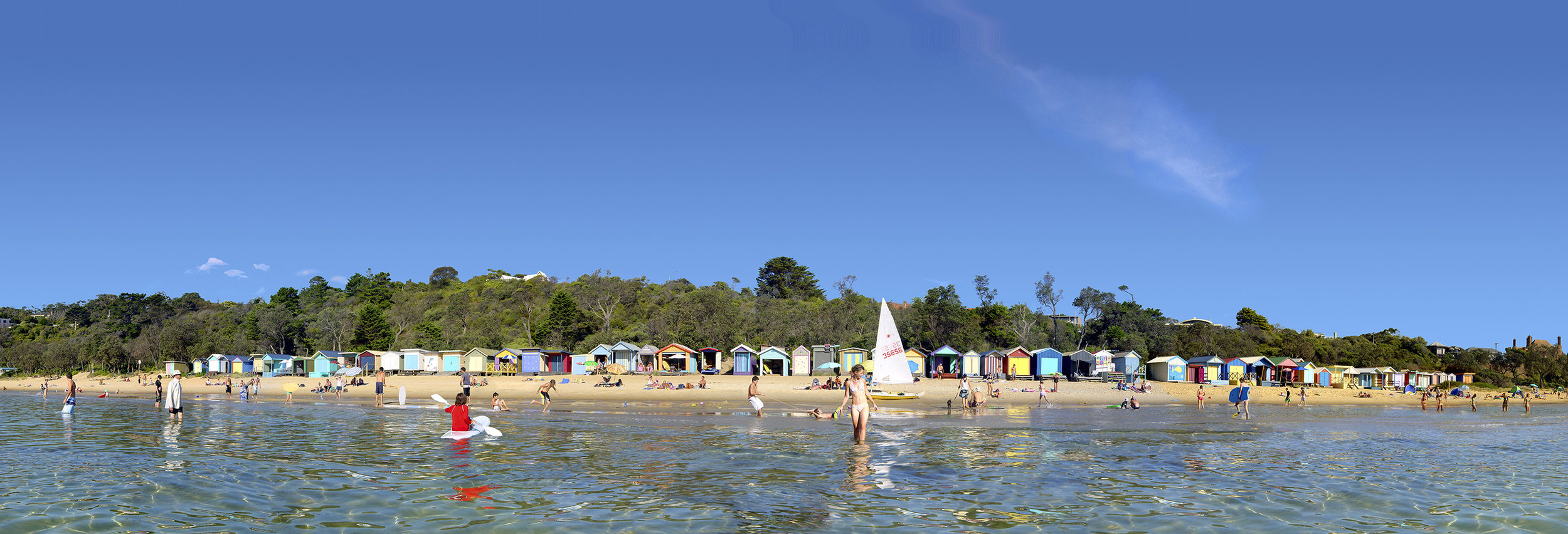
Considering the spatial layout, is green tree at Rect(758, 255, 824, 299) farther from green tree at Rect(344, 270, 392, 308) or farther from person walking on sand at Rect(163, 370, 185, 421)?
person walking on sand at Rect(163, 370, 185, 421)

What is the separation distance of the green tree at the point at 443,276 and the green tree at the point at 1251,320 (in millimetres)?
109879

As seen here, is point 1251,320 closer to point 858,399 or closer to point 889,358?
point 889,358

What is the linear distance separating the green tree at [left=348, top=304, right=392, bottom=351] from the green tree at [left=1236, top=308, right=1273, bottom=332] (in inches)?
3821

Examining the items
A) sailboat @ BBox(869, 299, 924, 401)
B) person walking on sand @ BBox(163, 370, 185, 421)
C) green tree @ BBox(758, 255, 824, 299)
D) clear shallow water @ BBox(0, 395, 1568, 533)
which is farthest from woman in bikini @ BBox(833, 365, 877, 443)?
green tree @ BBox(758, 255, 824, 299)

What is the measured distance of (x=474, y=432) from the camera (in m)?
20.9

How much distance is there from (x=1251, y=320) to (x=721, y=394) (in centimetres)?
8665

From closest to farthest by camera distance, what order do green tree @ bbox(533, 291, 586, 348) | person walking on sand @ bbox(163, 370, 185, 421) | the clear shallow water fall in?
the clear shallow water
person walking on sand @ bbox(163, 370, 185, 421)
green tree @ bbox(533, 291, 586, 348)

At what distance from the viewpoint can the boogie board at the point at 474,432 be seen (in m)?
20.0

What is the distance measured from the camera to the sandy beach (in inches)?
1614

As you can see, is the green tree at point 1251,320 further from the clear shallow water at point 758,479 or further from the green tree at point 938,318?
the clear shallow water at point 758,479

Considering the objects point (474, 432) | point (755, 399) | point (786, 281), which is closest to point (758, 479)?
point (474, 432)

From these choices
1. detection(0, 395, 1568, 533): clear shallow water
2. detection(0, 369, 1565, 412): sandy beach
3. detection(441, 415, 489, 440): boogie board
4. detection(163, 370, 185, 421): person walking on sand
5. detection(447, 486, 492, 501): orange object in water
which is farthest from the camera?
detection(0, 369, 1565, 412): sandy beach

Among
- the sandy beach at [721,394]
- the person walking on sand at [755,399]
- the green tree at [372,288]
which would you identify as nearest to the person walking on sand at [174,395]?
the sandy beach at [721,394]

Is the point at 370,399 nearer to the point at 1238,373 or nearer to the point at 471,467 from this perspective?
the point at 471,467
